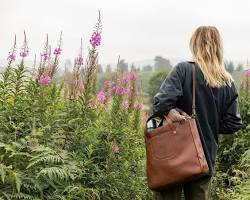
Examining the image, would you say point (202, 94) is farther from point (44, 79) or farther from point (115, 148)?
point (44, 79)

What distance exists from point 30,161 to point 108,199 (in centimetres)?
108

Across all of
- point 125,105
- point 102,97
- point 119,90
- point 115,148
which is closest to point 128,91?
point 125,105

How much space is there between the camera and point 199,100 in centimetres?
495

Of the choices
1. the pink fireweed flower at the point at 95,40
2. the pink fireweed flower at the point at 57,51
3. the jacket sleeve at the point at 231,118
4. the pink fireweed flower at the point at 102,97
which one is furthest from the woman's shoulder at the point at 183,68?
the pink fireweed flower at the point at 102,97

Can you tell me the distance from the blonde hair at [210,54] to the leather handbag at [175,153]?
0.46 feet

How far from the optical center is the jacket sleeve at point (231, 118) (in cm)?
522

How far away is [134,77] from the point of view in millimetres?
7395

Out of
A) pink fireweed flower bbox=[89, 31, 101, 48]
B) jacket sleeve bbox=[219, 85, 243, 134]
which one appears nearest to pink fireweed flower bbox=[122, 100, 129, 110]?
pink fireweed flower bbox=[89, 31, 101, 48]

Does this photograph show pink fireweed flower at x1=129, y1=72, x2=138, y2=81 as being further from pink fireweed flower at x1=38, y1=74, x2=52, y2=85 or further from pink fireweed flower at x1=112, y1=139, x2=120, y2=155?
pink fireweed flower at x1=38, y1=74, x2=52, y2=85

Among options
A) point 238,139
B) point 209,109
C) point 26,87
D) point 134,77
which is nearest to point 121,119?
point 134,77

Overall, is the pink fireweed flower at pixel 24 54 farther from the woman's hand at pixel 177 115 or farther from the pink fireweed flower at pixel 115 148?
the woman's hand at pixel 177 115

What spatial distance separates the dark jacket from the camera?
4.86 meters

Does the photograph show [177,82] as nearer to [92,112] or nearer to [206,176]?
[206,176]

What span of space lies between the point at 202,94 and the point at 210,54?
381 mm
